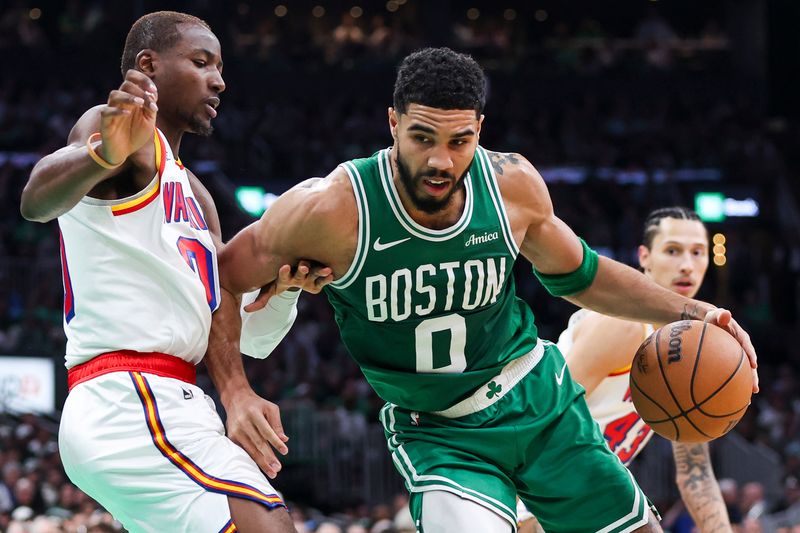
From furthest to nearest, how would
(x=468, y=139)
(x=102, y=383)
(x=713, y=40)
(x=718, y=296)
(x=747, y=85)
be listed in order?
1. (x=713, y=40)
2. (x=747, y=85)
3. (x=718, y=296)
4. (x=468, y=139)
5. (x=102, y=383)

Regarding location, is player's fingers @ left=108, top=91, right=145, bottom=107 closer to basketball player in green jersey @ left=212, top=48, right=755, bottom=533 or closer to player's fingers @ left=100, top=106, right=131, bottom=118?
player's fingers @ left=100, top=106, right=131, bottom=118

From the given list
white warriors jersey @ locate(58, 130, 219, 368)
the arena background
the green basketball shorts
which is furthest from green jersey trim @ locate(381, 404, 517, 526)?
the arena background

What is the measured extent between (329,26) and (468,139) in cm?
1858

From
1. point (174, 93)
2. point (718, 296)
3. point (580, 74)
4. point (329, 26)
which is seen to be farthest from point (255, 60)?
point (174, 93)

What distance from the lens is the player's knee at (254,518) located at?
137 inches

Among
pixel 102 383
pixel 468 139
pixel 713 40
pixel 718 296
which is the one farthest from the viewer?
pixel 713 40

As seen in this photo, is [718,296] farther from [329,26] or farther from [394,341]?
[394,341]

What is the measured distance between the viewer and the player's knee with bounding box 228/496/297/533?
3.47 meters

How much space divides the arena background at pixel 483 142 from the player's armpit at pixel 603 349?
581cm

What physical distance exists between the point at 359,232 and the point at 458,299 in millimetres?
435

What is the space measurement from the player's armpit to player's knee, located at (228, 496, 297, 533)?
7.25 ft

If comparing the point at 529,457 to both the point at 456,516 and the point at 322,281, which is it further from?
the point at 322,281

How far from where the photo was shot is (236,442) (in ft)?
12.0

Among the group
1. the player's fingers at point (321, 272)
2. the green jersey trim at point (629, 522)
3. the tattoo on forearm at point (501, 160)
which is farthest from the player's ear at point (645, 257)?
the player's fingers at point (321, 272)
